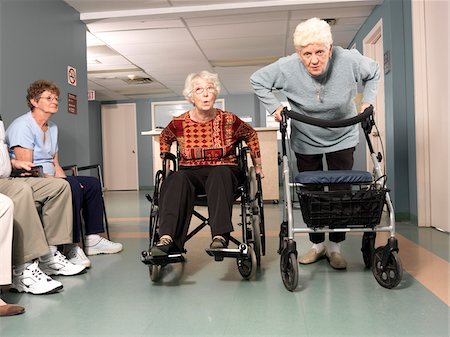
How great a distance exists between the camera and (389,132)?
4.16 meters

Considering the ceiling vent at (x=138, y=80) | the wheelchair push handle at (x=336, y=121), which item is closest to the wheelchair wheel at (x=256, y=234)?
the wheelchair push handle at (x=336, y=121)

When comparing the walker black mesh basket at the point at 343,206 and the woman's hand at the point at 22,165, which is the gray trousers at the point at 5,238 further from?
the walker black mesh basket at the point at 343,206

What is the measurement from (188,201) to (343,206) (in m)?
0.73

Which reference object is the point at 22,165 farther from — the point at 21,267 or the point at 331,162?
the point at 331,162

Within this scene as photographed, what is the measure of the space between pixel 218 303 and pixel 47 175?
143 centimetres

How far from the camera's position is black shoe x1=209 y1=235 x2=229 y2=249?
2047mm

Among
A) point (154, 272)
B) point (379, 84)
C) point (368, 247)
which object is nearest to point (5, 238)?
point (154, 272)

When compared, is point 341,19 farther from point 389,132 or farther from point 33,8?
point 33,8

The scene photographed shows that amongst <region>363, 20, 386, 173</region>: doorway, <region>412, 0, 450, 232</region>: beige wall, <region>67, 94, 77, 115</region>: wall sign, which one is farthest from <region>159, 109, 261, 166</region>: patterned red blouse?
<region>363, 20, 386, 173</region>: doorway

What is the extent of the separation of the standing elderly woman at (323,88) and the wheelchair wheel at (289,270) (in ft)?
1.60

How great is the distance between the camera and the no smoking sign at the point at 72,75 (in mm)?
4287

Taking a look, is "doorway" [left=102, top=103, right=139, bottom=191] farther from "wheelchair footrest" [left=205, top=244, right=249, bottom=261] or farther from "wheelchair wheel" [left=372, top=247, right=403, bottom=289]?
"wheelchair wheel" [left=372, top=247, right=403, bottom=289]

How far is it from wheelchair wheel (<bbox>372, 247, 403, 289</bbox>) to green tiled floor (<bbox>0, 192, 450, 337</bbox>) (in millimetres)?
43

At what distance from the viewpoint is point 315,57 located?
6.91 ft
